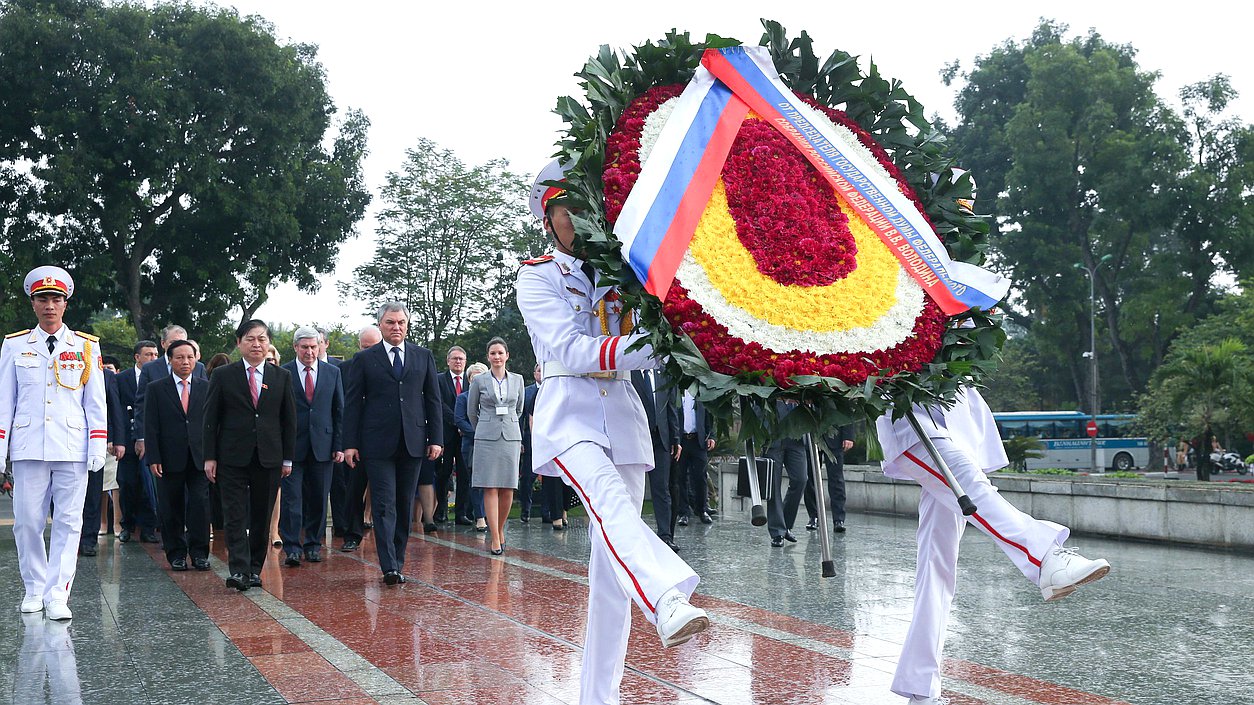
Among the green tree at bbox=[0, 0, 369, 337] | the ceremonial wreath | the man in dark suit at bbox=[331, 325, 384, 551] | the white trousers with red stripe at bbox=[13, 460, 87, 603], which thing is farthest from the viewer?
the green tree at bbox=[0, 0, 369, 337]

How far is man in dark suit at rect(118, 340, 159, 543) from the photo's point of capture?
42.3 ft

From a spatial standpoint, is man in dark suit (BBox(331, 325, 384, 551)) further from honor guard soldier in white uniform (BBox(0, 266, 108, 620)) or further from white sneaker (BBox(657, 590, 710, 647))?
white sneaker (BBox(657, 590, 710, 647))

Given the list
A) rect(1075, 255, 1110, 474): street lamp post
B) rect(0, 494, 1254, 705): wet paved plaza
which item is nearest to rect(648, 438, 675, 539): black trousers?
rect(0, 494, 1254, 705): wet paved plaza

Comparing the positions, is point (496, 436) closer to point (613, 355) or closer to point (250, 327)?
point (250, 327)

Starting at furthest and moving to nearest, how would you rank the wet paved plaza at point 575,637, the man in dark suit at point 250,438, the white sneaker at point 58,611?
the man in dark suit at point 250,438 < the white sneaker at point 58,611 < the wet paved plaza at point 575,637

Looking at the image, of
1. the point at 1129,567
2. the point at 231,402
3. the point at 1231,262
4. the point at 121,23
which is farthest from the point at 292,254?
the point at 1231,262

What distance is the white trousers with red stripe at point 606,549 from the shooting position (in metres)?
4.11

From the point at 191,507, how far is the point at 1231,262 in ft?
152

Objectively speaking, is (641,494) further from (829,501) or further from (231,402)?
(829,501)

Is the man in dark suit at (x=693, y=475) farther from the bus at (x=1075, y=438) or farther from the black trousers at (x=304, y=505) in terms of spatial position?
the bus at (x=1075, y=438)

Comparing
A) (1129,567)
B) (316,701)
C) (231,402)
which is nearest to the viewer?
(316,701)

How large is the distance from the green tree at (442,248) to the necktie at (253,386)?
1314 inches

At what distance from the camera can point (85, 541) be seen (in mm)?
11938

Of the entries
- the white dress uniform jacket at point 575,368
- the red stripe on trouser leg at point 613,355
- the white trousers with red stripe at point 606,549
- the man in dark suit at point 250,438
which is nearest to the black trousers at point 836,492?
the man in dark suit at point 250,438
